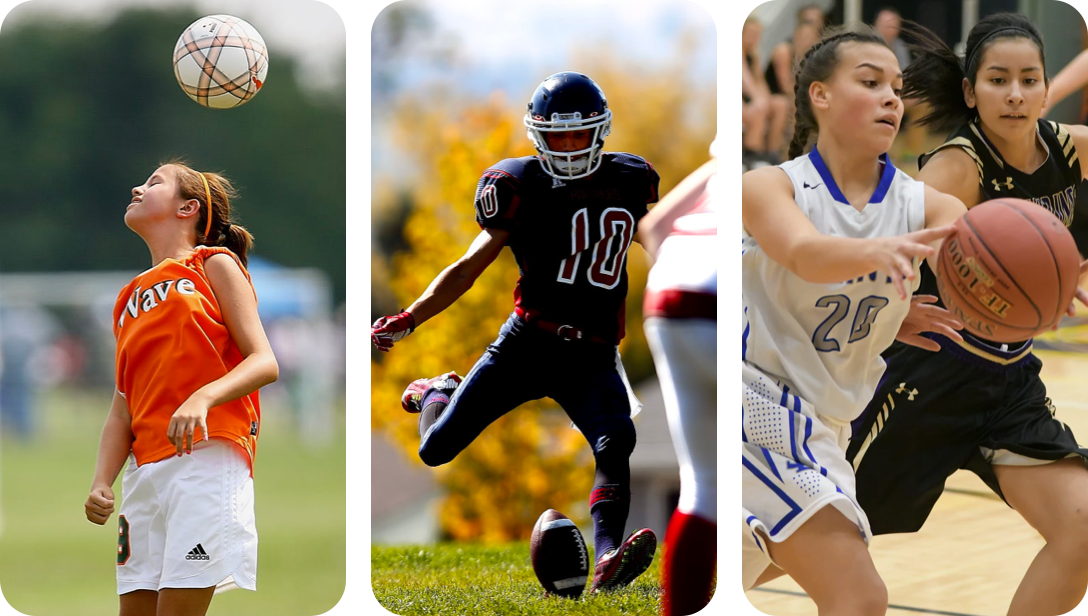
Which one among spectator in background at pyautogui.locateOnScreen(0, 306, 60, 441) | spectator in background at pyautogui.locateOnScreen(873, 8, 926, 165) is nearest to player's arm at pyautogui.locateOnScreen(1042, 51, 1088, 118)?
Answer: spectator in background at pyautogui.locateOnScreen(873, 8, 926, 165)

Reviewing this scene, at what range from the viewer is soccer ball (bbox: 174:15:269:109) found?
403 centimetres

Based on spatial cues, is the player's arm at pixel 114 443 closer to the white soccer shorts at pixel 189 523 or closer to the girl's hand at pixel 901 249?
the white soccer shorts at pixel 189 523

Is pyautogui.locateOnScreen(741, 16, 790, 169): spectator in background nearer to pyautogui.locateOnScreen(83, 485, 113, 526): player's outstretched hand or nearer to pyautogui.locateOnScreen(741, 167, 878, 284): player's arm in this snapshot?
pyautogui.locateOnScreen(741, 167, 878, 284): player's arm

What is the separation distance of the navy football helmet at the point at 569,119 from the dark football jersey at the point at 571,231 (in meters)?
0.04

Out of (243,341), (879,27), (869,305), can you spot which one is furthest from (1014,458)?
(243,341)

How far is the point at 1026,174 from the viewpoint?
4.39 m

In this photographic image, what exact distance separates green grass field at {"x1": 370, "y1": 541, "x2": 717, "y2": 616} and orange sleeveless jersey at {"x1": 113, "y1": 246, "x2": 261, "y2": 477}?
93cm

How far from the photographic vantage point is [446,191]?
434 cm

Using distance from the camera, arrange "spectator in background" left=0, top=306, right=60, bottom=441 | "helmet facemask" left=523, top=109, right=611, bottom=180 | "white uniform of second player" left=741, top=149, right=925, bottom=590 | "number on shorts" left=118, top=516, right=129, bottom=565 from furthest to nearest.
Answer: "spectator in background" left=0, top=306, right=60, bottom=441, "helmet facemask" left=523, top=109, right=611, bottom=180, "white uniform of second player" left=741, top=149, right=925, bottom=590, "number on shorts" left=118, top=516, right=129, bottom=565

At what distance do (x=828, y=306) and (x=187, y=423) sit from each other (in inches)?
87.4

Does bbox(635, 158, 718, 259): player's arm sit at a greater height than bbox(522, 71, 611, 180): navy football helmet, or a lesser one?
lesser

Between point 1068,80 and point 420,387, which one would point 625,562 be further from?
point 1068,80

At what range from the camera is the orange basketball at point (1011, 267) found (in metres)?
3.70

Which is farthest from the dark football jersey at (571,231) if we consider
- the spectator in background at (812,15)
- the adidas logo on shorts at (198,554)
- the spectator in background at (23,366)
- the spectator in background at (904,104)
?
the spectator in background at (23,366)
